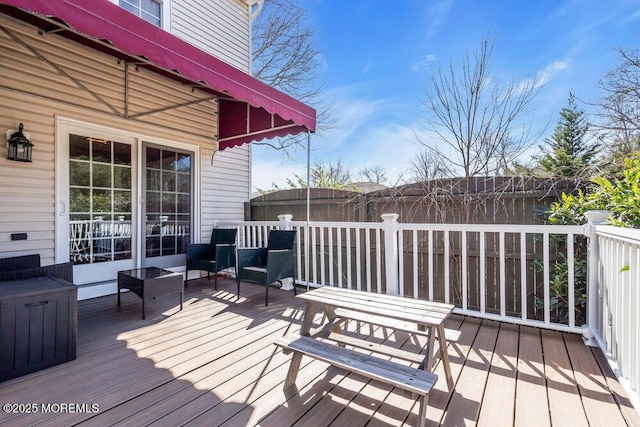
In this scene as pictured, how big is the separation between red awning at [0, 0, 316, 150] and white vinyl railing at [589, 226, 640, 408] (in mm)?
2968

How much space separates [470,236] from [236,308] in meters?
3.01

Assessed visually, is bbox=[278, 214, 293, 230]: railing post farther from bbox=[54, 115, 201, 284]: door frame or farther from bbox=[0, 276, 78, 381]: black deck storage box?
bbox=[0, 276, 78, 381]: black deck storage box

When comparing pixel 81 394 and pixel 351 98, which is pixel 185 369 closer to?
pixel 81 394

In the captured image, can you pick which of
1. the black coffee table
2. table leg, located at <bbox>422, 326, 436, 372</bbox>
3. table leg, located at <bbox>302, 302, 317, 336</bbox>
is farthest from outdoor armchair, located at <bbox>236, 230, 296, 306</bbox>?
table leg, located at <bbox>422, 326, 436, 372</bbox>

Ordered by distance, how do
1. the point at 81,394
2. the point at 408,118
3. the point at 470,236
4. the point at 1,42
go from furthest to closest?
the point at 408,118 → the point at 470,236 → the point at 1,42 → the point at 81,394

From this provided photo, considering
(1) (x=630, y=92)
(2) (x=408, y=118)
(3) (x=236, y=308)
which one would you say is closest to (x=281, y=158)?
(2) (x=408, y=118)

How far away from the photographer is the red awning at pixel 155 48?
1.99m

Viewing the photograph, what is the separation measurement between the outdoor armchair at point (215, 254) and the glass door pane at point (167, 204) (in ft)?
1.57

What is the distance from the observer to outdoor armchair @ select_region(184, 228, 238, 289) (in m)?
4.43

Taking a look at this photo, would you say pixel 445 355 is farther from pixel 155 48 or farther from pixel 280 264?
pixel 155 48

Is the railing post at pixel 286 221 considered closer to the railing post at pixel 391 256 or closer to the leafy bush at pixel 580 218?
the railing post at pixel 391 256

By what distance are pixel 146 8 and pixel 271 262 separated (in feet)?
14.0

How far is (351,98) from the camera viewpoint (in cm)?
1062

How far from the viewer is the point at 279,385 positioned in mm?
1978
